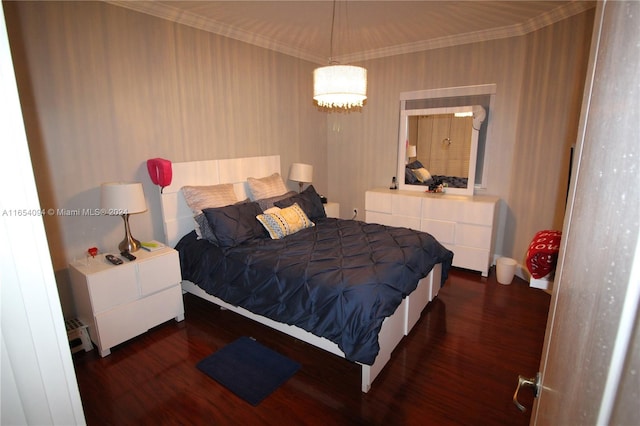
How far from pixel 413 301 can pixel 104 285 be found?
2.30m

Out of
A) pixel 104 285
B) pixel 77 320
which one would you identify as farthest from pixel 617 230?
pixel 77 320

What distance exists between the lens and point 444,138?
13.8ft

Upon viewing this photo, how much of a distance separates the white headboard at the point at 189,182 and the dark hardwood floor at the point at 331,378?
835 mm

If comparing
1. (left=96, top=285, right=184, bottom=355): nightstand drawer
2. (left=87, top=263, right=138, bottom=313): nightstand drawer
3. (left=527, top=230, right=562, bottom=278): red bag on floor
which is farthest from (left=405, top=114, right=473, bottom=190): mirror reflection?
(left=87, top=263, right=138, bottom=313): nightstand drawer

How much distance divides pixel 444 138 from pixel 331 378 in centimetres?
322

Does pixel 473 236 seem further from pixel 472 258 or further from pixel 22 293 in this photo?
pixel 22 293

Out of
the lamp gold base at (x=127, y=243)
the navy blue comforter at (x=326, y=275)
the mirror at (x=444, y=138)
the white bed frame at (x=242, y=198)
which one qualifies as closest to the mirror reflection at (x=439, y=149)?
the mirror at (x=444, y=138)

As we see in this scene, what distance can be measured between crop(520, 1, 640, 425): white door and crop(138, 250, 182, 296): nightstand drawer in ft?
8.78

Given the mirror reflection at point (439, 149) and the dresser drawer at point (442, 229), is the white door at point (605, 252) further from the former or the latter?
the mirror reflection at point (439, 149)

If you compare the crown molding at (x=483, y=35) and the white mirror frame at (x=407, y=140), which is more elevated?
the crown molding at (x=483, y=35)

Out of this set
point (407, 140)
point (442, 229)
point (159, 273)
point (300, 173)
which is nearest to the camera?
point (159, 273)

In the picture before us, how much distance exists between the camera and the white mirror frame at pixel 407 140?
400 cm

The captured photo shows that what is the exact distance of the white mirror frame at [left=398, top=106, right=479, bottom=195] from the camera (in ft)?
13.1

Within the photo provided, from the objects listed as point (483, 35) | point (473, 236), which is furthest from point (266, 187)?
point (483, 35)
